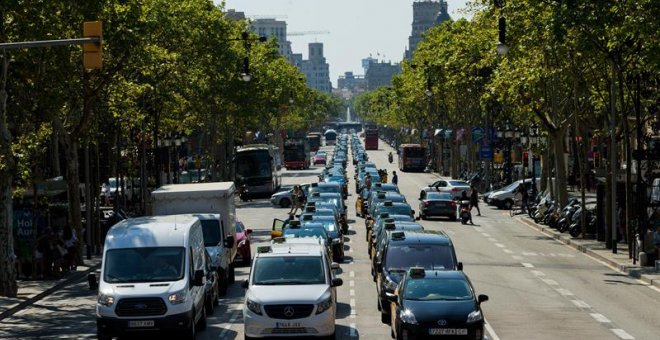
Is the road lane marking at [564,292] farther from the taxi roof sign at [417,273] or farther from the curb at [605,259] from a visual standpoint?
the taxi roof sign at [417,273]

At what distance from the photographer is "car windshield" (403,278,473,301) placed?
24.6 meters

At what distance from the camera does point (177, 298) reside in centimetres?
2564

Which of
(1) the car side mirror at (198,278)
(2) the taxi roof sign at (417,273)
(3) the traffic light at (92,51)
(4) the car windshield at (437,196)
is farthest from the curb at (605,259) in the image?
(3) the traffic light at (92,51)

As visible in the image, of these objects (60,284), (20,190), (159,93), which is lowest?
(60,284)

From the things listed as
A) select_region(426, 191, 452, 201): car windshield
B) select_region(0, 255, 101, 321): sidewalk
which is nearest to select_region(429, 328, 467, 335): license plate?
select_region(0, 255, 101, 321): sidewalk

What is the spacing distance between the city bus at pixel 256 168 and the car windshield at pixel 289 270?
212ft

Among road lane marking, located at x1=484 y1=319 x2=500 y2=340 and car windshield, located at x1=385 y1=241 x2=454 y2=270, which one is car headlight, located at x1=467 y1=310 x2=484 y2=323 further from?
car windshield, located at x1=385 y1=241 x2=454 y2=270

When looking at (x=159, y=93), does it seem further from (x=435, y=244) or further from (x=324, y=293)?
(x=324, y=293)

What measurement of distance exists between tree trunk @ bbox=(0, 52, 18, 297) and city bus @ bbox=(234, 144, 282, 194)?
5534 cm

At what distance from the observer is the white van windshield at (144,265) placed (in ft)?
86.6

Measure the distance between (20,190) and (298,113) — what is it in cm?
15143

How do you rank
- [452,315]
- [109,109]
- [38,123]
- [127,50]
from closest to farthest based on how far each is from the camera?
1. [452,315]
2. [127,50]
3. [38,123]
4. [109,109]

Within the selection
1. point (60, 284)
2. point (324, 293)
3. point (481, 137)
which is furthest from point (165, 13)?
point (481, 137)

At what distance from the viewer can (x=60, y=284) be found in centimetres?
4038
